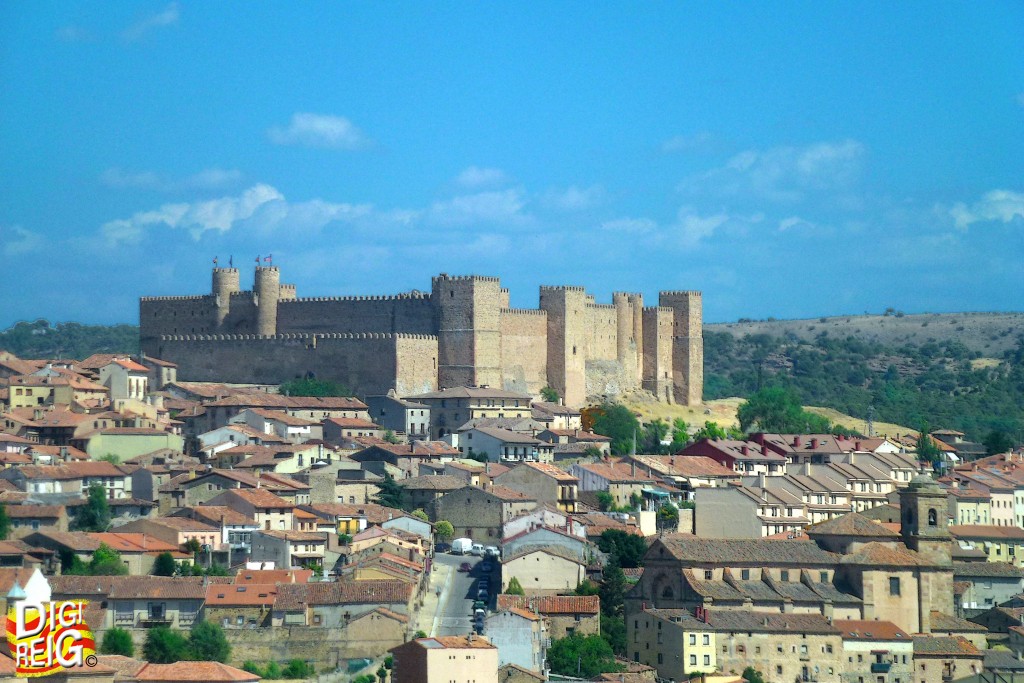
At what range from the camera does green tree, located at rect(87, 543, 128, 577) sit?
45.4 m

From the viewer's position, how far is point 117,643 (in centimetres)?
Result: 4212

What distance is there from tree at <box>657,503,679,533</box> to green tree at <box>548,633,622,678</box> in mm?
11174

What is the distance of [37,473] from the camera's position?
2052 inches

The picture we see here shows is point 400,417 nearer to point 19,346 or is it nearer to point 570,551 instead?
point 570,551

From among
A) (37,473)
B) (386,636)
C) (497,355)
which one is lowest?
(386,636)

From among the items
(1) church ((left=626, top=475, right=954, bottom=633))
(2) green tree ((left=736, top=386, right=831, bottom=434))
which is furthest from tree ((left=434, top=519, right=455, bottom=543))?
(2) green tree ((left=736, top=386, right=831, bottom=434))

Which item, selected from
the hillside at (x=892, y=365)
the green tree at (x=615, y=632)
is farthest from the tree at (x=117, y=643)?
the hillside at (x=892, y=365)

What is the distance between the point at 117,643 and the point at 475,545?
12.9 m

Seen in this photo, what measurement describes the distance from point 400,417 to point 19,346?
69278 millimetres

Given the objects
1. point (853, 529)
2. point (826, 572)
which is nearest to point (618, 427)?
point (853, 529)

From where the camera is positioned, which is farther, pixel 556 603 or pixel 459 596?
pixel 459 596

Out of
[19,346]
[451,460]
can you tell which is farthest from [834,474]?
[19,346]

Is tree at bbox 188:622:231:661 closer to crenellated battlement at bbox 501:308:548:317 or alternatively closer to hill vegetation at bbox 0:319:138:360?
crenellated battlement at bbox 501:308:548:317

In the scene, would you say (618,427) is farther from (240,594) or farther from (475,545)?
(240,594)
